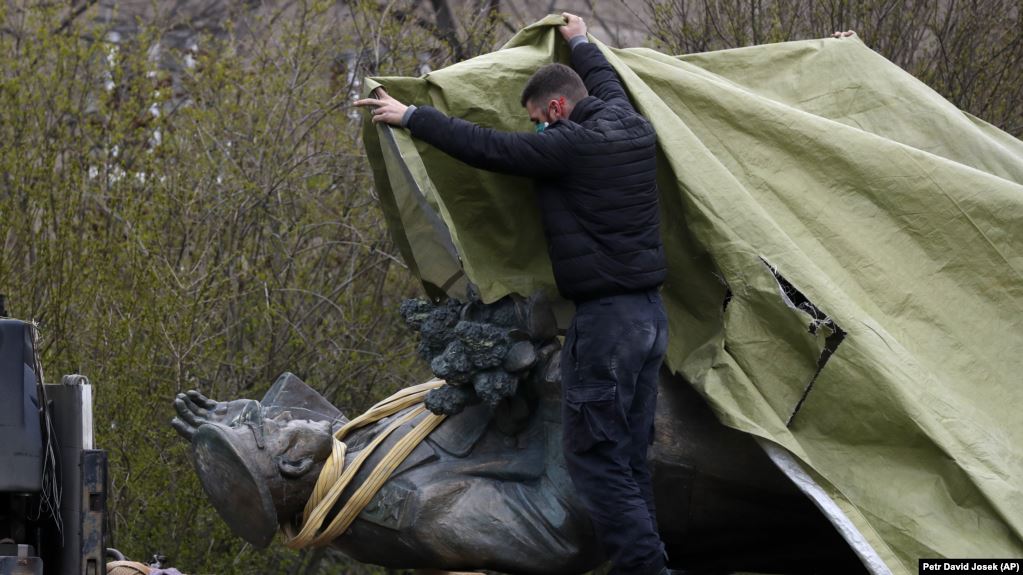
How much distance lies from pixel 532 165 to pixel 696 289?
2.25 ft

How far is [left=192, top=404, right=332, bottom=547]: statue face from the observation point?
425cm

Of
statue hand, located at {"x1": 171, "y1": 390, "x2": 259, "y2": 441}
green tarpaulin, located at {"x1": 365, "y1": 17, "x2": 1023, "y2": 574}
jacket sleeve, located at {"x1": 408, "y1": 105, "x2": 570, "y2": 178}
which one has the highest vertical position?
jacket sleeve, located at {"x1": 408, "y1": 105, "x2": 570, "y2": 178}

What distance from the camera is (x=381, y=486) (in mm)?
4387

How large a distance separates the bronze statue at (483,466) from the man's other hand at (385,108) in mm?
641

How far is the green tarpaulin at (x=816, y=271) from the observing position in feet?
13.9

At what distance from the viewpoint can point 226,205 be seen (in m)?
8.05

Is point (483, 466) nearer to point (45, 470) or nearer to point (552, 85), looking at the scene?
point (552, 85)

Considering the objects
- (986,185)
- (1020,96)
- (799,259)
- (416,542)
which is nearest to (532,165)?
(799,259)

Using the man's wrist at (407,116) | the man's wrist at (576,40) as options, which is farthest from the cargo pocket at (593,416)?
the man's wrist at (576,40)

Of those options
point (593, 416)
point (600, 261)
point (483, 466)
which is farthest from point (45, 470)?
point (600, 261)

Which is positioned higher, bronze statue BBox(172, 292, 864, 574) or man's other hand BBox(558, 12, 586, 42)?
man's other hand BBox(558, 12, 586, 42)

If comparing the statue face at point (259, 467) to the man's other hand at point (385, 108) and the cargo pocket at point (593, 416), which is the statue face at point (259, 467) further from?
the man's other hand at point (385, 108)

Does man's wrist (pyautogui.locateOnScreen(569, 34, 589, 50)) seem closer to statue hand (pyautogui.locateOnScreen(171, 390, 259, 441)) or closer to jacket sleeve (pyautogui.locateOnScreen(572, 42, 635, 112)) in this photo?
jacket sleeve (pyautogui.locateOnScreen(572, 42, 635, 112))

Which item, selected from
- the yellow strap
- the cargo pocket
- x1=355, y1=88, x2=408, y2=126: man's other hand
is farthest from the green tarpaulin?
the yellow strap
